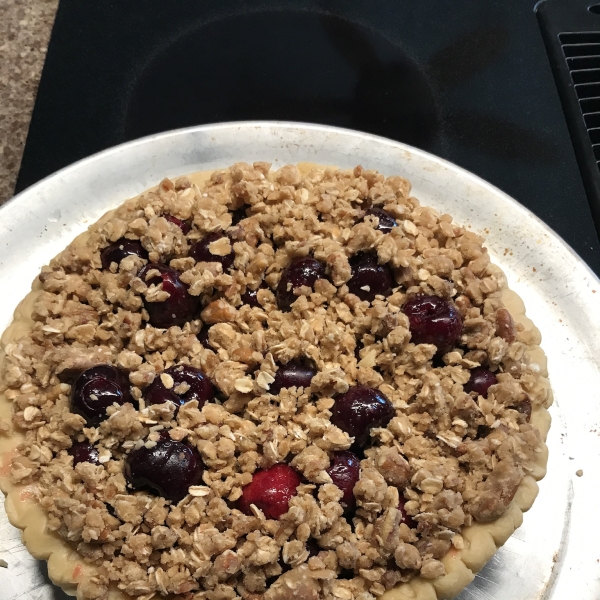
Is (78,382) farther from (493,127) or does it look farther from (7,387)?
(493,127)

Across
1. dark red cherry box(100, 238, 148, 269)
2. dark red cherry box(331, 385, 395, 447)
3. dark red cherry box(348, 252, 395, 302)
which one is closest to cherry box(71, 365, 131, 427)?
dark red cherry box(100, 238, 148, 269)

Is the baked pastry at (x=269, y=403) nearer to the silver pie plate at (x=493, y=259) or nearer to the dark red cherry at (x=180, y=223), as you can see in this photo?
the dark red cherry at (x=180, y=223)

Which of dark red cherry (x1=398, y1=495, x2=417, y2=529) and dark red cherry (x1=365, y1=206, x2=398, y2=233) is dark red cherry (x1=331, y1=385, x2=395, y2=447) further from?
dark red cherry (x1=365, y1=206, x2=398, y2=233)

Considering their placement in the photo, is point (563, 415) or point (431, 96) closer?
point (563, 415)

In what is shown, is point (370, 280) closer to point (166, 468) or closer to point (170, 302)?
point (170, 302)

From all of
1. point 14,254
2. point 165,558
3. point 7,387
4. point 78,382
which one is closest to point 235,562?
point 165,558

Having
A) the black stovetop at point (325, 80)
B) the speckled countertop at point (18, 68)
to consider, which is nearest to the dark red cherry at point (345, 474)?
the black stovetop at point (325, 80)
